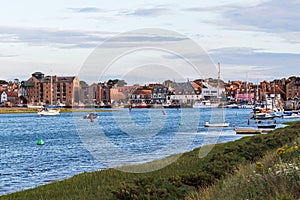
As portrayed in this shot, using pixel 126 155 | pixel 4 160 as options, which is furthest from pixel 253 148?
pixel 4 160

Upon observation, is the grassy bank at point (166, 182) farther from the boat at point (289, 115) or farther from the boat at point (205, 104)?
the boat at point (205, 104)

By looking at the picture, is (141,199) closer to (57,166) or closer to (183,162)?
(183,162)

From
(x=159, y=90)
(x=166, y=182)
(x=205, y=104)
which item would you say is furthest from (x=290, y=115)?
(x=166, y=182)

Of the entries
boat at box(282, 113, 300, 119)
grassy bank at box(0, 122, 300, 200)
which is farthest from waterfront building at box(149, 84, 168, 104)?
grassy bank at box(0, 122, 300, 200)

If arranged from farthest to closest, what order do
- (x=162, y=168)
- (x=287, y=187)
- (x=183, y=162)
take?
(x=183, y=162)
(x=162, y=168)
(x=287, y=187)

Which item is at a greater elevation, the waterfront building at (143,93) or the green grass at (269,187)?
the waterfront building at (143,93)

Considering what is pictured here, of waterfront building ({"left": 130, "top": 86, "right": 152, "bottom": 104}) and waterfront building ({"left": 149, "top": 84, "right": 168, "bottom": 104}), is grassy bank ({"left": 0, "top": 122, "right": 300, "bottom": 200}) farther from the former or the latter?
waterfront building ({"left": 130, "top": 86, "right": 152, "bottom": 104})

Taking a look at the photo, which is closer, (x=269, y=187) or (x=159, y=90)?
(x=269, y=187)

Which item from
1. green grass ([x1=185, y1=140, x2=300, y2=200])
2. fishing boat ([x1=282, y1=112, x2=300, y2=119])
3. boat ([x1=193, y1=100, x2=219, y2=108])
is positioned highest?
green grass ([x1=185, y1=140, x2=300, y2=200])

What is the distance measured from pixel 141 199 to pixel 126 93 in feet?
182

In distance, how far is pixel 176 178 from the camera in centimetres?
1698

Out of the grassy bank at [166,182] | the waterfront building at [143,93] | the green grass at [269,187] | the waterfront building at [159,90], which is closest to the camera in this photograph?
the green grass at [269,187]

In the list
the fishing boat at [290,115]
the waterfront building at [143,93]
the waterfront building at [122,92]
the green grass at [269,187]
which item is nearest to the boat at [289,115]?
the fishing boat at [290,115]

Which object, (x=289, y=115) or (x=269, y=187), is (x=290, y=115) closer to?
(x=289, y=115)
